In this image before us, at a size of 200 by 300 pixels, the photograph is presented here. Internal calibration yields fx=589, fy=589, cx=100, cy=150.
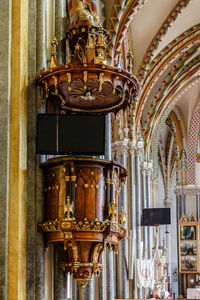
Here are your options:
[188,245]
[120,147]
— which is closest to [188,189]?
[188,245]

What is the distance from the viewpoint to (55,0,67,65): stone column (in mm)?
9258

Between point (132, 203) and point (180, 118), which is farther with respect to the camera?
point (180, 118)

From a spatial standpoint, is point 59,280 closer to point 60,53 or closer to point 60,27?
point 60,53

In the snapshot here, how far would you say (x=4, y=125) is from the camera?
25.4ft

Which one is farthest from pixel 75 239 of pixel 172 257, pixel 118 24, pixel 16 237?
pixel 172 257

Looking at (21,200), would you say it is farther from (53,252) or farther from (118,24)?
(118,24)

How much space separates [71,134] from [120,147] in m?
10.7

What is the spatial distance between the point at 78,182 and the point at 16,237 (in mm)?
1115

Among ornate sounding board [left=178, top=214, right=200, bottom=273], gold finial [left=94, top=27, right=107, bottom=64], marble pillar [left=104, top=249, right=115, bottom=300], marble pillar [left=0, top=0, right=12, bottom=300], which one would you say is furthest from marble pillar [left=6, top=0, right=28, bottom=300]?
ornate sounding board [left=178, top=214, right=200, bottom=273]

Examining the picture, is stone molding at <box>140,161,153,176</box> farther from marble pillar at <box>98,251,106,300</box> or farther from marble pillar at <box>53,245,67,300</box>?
marble pillar at <box>53,245,67,300</box>

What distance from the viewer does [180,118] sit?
25188 mm

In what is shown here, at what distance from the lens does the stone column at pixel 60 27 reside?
926 centimetres

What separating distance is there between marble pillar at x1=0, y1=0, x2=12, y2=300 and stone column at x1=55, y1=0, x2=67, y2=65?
50.6 inches

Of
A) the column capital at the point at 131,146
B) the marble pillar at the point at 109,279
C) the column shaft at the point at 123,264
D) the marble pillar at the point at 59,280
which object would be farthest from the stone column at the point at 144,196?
the marble pillar at the point at 59,280
